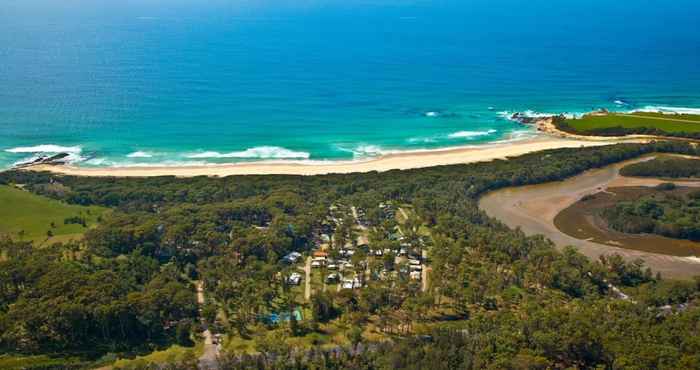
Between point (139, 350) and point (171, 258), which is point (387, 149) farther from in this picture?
point (139, 350)

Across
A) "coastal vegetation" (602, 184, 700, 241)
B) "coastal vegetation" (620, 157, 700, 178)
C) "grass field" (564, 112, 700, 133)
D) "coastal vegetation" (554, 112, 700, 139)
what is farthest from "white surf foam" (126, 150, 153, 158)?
"grass field" (564, 112, 700, 133)

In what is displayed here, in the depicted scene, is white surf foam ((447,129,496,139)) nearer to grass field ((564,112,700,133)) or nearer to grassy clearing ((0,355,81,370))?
grass field ((564,112,700,133))

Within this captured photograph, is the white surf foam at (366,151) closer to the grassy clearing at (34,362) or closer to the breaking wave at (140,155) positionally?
the breaking wave at (140,155)

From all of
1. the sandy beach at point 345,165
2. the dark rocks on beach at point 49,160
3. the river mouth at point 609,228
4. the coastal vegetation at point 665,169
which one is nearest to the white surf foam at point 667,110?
the sandy beach at point 345,165

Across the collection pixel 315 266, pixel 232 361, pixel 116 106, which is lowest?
pixel 232 361

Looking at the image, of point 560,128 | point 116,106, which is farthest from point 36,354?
point 560,128

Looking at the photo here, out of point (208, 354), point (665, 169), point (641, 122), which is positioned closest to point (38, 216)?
point (208, 354)
